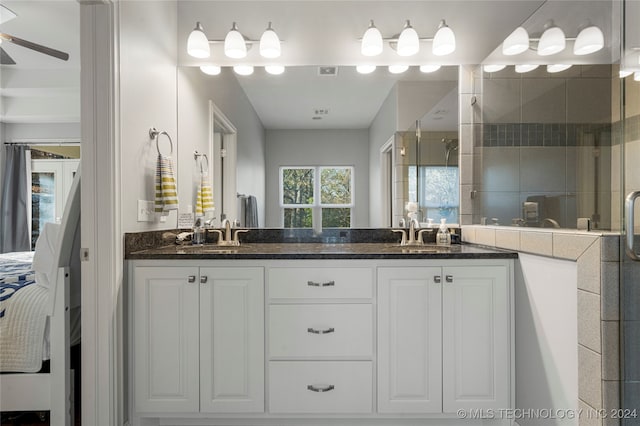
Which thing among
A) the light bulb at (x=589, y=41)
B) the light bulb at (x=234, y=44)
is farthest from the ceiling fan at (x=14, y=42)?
the light bulb at (x=589, y=41)

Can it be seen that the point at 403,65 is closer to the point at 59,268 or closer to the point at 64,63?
the point at 59,268

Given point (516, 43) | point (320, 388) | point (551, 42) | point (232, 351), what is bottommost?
point (320, 388)

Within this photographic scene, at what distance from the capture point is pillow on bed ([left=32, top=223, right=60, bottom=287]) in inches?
73.8

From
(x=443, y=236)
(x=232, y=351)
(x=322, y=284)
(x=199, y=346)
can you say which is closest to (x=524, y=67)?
(x=443, y=236)

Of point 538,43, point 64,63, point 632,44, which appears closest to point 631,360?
point 632,44

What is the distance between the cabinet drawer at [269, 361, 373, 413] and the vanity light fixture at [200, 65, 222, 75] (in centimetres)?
183

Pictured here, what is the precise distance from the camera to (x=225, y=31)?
239 cm

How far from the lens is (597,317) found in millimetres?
1275

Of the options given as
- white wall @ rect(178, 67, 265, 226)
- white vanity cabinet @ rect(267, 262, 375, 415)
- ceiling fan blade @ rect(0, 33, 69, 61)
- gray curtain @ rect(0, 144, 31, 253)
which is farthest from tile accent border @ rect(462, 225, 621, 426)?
gray curtain @ rect(0, 144, 31, 253)

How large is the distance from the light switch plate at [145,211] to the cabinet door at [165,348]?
30 centimetres

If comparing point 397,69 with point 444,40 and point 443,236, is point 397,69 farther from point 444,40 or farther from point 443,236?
point 443,236

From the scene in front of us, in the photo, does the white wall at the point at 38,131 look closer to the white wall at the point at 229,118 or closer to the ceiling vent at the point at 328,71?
the white wall at the point at 229,118

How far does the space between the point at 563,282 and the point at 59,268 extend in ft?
7.04

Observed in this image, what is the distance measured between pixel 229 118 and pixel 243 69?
1.09ft
